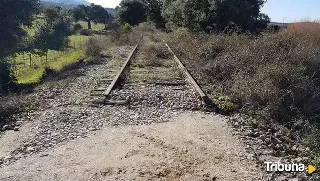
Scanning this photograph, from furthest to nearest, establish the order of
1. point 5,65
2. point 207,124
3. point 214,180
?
point 5,65
point 207,124
point 214,180

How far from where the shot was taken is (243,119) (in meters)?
7.30

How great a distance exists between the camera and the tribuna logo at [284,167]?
16.3ft

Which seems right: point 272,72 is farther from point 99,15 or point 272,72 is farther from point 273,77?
point 99,15

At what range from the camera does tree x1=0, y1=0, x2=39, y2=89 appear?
1689 cm

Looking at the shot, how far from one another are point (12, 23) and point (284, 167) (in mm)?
15514

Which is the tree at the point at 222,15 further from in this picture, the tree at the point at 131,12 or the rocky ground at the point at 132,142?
the tree at the point at 131,12

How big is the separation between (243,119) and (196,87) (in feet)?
7.83

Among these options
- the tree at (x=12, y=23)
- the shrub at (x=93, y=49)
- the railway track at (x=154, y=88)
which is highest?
the tree at (x=12, y=23)

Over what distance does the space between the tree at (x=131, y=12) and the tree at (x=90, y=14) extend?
112ft

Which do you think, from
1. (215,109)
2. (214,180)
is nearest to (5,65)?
(215,109)

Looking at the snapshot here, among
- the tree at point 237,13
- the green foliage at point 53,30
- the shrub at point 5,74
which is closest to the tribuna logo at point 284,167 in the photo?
the shrub at point 5,74

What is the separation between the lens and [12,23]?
17.4 metres

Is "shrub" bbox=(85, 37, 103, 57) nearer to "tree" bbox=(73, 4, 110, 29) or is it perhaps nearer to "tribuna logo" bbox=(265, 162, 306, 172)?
"tribuna logo" bbox=(265, 162, 306, 172)

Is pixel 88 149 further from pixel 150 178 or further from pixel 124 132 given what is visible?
pixel 150 178
